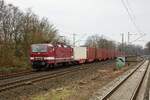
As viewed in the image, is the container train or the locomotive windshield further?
the locomotive windshield

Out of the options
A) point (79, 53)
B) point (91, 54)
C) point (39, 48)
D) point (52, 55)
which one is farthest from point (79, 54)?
point (39, 48)

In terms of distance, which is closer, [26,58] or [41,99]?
[41,99]

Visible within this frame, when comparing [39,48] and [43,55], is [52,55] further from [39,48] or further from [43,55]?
[39,48]

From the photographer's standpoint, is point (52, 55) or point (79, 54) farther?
point (79, 54)

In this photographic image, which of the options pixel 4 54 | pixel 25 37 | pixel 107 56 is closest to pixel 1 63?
pixel 4 54

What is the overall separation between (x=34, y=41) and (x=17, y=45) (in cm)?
277

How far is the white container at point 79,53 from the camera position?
50.6 metres

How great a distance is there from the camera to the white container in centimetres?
5063

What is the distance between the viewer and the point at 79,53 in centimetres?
5384

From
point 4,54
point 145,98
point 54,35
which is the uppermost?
point 54,35

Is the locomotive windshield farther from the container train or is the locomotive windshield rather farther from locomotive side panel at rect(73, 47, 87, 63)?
locomotive side panel at rect(73, 47, 87, 63)

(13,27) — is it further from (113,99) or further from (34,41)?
(113,99)

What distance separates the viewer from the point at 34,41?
166 feet

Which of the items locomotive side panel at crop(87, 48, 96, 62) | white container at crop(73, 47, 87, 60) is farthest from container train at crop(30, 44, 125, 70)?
locomotive side panel at crop(87, 48, 96, 62)
